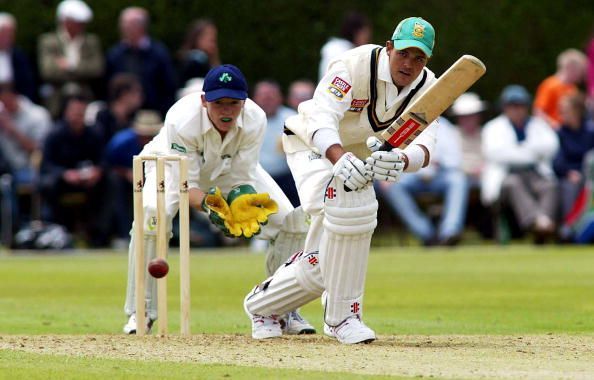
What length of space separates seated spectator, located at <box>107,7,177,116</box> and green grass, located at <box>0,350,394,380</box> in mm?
8991

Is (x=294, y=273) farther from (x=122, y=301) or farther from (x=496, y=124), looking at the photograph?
(x=496, y=124)

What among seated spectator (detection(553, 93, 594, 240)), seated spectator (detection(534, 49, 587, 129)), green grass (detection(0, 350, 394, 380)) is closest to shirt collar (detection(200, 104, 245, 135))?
green grass (detection(0, 350, 394, 380))

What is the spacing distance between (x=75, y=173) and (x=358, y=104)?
7.86 metres

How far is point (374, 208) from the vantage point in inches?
250

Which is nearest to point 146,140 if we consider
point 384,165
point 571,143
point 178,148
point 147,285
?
point 571,143

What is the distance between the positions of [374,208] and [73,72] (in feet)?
29.7

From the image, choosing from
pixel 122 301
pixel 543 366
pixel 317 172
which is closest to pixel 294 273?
pixel 317 172

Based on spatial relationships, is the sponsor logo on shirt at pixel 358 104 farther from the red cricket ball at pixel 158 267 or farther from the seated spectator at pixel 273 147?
the seated spectator at pixel 273 147

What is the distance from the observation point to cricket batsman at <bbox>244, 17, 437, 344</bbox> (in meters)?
6.29

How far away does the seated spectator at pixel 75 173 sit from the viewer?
14023 mm

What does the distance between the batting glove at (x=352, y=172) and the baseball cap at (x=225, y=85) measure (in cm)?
91

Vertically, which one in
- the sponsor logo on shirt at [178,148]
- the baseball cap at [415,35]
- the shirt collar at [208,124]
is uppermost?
the baseball cap at [415,35]

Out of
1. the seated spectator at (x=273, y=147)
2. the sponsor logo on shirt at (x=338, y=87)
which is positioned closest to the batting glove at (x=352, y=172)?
the sponsor logo on shirt at (x=338, y=87)

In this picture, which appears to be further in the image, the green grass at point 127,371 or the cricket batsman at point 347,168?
the cricket batsman at point 347,168
